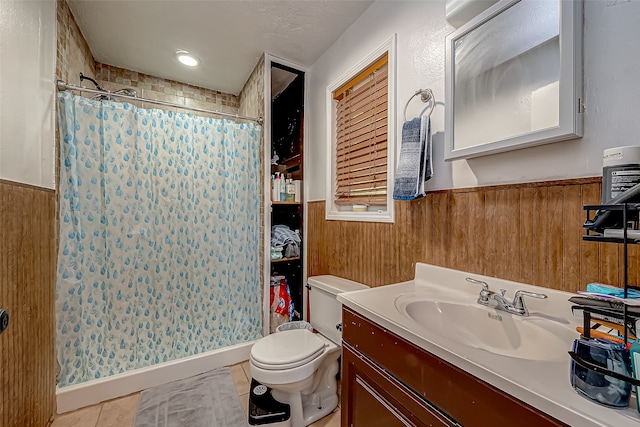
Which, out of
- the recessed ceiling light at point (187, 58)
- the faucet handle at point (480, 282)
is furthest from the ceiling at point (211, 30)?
the faucet handle at point (480, 282)

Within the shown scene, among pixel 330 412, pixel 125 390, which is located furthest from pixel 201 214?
pixel 330 412

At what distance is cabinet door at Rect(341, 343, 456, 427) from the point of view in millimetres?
733

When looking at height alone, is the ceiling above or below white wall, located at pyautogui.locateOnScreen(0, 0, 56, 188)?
above

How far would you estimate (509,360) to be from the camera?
0.61 meters

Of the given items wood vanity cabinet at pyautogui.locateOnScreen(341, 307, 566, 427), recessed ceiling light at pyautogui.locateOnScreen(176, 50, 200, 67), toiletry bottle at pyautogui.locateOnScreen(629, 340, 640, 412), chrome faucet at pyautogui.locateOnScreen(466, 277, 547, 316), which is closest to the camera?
toiletry bottle at pyautogui.locateOnScreen(629, 340, 640, 412)

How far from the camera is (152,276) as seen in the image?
5.98 ft

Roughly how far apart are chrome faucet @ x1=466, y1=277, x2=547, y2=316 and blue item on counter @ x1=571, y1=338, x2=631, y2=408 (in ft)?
1.28

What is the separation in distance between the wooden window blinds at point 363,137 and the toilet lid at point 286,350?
893 mm

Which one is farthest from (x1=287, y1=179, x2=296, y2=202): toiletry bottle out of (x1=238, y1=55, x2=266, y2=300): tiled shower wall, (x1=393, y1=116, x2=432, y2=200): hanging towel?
(x1=393, y1=116, x2=432, y2=200): hanging towel

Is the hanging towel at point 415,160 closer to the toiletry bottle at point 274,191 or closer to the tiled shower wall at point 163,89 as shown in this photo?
the toiletry bottle at point 274,191

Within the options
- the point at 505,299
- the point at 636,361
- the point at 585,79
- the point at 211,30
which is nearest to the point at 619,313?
the point at 636,361

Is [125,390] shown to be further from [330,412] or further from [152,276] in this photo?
[330,412]

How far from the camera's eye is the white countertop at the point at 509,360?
451mm

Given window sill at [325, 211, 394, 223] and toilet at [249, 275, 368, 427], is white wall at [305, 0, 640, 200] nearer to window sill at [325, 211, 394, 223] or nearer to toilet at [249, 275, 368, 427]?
window sill at [325, 211, 394, 223]
